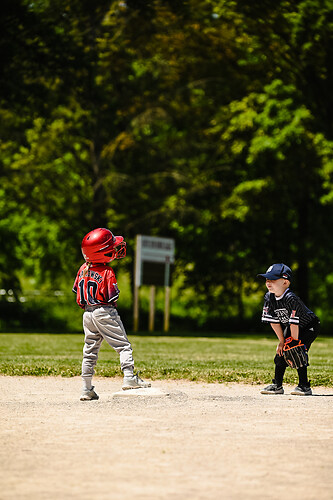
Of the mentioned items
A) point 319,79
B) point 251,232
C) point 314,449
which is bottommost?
point 251,232

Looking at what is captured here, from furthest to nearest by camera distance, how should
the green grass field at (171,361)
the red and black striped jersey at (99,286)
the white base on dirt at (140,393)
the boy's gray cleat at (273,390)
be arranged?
the green grass field at (171,361)
the boy's gray cleat at (273,390)
the white base on dirt at (140,393)
the red and black striped jersey at (99,286)

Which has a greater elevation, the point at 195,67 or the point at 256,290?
the point at 195,67

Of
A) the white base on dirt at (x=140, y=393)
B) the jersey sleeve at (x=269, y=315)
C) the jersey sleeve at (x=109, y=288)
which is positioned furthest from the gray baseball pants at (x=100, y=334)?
the jersey sleeve at (x=269, y=315)

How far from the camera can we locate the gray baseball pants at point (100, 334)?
32.1 ft

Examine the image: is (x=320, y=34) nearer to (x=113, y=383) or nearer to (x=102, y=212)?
(x=102, y=212)

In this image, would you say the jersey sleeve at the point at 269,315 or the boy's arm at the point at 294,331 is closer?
the boy's arm at the point at 294,331

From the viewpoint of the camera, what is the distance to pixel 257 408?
368 inches

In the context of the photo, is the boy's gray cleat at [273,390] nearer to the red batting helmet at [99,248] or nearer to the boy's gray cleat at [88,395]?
the boy's gray cleat at [88,395]

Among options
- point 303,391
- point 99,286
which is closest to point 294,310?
point 303,391

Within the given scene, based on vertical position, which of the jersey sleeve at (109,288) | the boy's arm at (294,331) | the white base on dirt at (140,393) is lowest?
the white base on dirt at (140,393)

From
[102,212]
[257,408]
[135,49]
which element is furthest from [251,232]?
[257,408]

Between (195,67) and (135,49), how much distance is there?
8.93 ft

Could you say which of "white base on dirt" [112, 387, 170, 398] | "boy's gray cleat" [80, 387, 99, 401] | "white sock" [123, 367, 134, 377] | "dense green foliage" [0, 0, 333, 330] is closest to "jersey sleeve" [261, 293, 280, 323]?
"white base on dirt" [112, 387, 170, 398]

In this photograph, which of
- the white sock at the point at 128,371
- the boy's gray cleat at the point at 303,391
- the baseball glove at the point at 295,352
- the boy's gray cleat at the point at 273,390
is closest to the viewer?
the white sock at the point at 128,371
